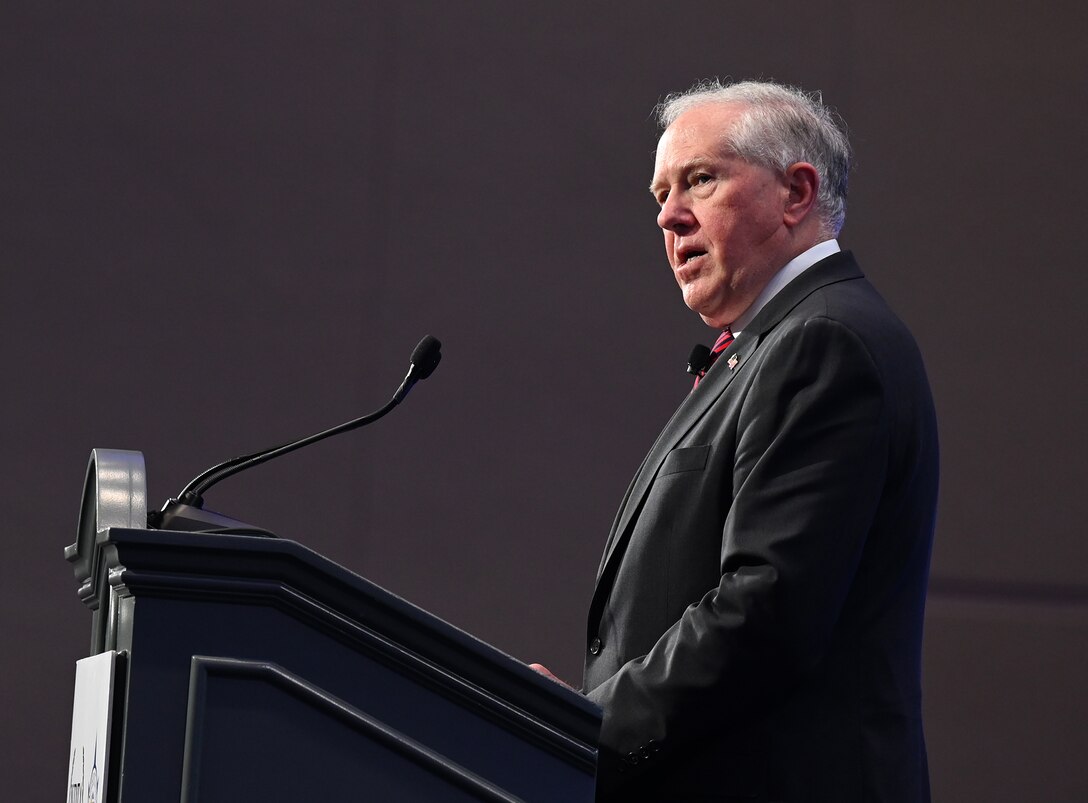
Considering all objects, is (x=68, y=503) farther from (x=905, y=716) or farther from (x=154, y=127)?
(x=905, y=716)

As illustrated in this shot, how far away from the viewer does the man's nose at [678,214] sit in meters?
1.81

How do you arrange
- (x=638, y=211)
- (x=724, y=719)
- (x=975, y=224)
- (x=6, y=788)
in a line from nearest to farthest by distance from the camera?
(x=724, y=719) < (x=6, y=788) < (x=638, y=211) < (x=975, y=224)

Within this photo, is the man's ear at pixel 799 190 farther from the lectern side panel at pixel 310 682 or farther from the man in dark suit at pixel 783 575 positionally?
the lectern side panel at pixel 310 682

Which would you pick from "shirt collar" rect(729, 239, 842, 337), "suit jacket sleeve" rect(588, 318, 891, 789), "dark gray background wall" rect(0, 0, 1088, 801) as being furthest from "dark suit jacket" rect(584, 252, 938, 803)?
"dark gray background wall" rect(0, 0, 1088, 801)

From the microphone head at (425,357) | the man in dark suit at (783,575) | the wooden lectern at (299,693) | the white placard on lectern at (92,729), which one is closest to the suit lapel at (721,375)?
the man in dark suit at (783,575)

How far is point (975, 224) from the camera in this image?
3.86 m

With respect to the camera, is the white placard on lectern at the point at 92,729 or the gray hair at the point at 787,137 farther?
the gray hair at the point at 787,137

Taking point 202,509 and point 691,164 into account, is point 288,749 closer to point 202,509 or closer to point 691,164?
point 202,509

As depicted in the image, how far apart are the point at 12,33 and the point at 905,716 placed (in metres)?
2.68

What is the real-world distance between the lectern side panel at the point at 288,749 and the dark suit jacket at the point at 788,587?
0.38m

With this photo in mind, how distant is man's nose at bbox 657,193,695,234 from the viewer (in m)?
1.81

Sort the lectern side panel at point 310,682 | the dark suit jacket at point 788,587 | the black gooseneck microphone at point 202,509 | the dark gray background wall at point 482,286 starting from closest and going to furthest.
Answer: the lectern side panel at point 310,682 < the black gooseneck microphone at point 202,509 < the dark suit jacket at point 788,587 < the dark gray background wall at point 482,286

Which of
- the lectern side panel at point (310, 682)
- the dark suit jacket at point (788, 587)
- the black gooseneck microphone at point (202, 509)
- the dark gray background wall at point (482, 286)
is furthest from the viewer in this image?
the dark gray background wall at point (482, 286)

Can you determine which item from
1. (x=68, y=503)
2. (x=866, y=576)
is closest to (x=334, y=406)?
(x=68, y=503)
